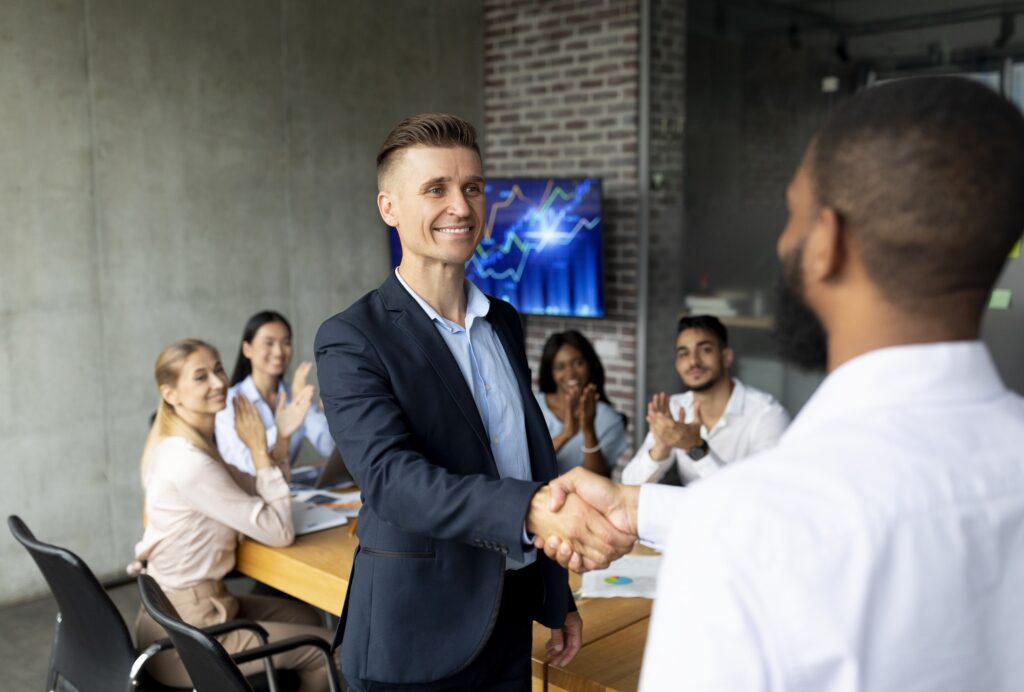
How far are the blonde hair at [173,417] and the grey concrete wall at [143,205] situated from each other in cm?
195

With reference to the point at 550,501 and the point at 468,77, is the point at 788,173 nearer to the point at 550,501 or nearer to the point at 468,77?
the point at 468,77

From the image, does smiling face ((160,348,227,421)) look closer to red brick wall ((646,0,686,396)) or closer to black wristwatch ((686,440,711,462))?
black wristwatch ((686,440,711,462))

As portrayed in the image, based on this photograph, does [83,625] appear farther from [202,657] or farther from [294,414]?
[294,414]

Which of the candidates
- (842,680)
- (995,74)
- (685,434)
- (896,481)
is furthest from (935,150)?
(995,74)

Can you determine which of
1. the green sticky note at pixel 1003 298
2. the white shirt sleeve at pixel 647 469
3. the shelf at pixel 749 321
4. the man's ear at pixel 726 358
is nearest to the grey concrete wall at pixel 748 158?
the shelf at pixel 749 321

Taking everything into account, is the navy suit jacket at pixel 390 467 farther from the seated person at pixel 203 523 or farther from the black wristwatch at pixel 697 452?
the black wristwatch at pixel 697 452

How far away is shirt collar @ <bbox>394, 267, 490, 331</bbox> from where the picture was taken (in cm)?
183

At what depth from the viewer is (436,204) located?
1.81 meters

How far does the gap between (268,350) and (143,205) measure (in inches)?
52.2

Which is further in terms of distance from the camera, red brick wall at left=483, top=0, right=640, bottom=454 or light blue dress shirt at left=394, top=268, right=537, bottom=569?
red brick wall at left=483, top=0, right=640, bottom=454

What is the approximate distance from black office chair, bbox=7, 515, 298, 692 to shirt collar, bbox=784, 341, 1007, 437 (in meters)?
2.05

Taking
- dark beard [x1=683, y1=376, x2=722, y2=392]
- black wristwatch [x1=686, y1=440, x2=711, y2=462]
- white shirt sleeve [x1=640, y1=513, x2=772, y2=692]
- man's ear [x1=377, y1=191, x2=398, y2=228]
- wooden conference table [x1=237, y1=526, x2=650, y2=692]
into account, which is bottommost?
wooden conference table [x1=237, y1=526, x2=650, y2=692]

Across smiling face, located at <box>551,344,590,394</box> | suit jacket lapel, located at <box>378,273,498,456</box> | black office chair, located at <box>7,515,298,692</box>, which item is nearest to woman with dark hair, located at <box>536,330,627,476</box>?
smiling face, located at <box>551,344,590,394</box>

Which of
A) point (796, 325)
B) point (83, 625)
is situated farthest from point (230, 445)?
point (796, 325)
